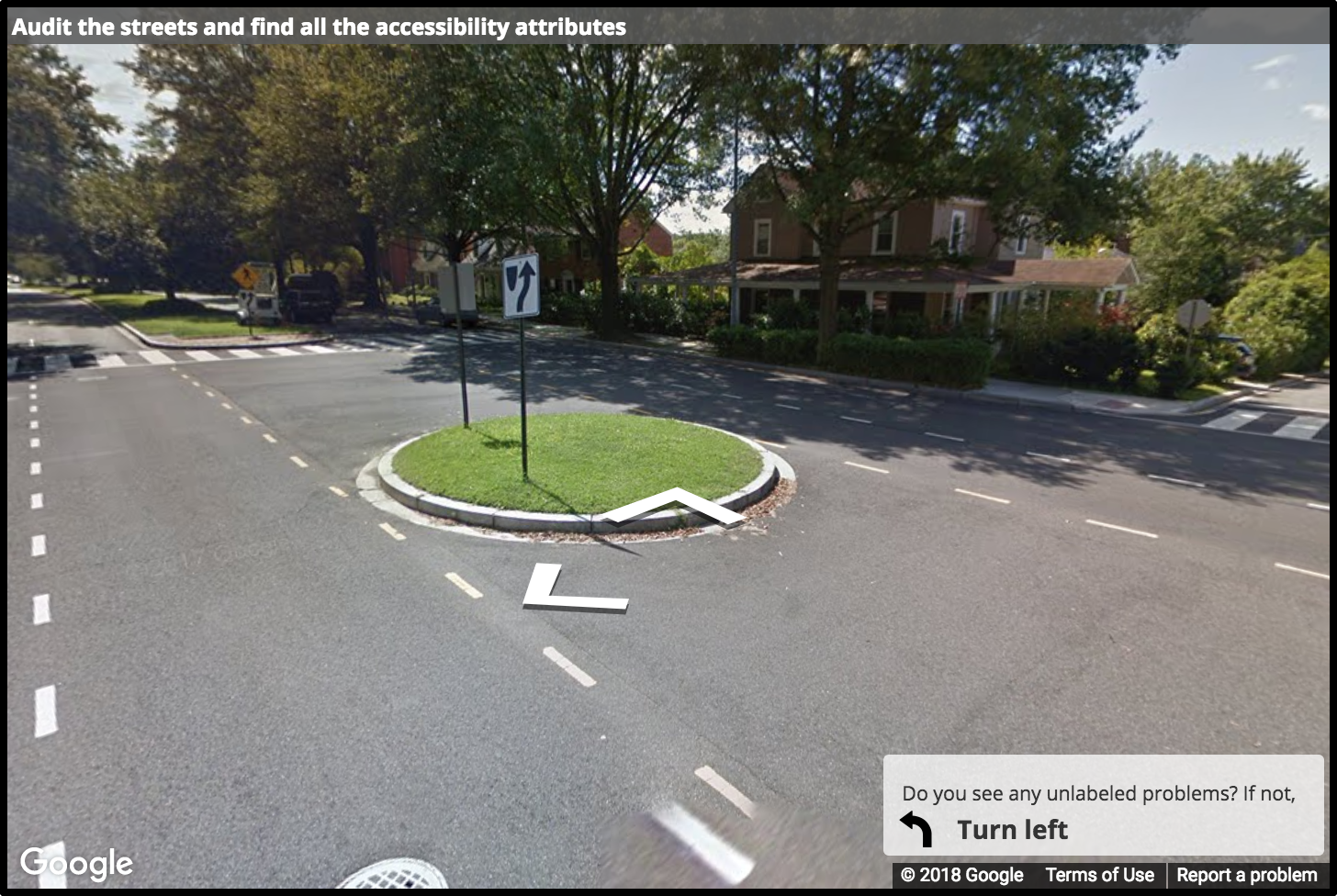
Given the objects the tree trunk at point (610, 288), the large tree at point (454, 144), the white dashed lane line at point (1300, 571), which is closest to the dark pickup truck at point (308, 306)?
the large tree at point (454, 144)

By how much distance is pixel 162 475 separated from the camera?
7879 millimetres

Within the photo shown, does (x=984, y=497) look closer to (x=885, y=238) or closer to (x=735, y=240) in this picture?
(x=735, y=240)

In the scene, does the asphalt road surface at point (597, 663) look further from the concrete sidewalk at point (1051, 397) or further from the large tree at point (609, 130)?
the large tree at point (609, 130)

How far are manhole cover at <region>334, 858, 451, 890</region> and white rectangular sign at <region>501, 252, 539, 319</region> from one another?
484 centimetres

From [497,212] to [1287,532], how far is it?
23.9 metres

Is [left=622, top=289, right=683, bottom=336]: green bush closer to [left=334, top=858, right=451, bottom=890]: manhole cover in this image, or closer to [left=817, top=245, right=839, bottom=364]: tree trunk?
[left=817, top=245, right=839, bottom=364]: tree trunk

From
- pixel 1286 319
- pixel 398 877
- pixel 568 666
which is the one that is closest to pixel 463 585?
pixel 568 666

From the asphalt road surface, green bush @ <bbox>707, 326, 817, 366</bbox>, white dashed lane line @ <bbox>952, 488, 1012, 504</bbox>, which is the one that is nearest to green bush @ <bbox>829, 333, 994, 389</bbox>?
green bush @ <bbox>707, 326, 817, 366</bbox>

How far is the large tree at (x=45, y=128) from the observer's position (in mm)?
18453

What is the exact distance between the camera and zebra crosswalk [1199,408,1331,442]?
40.7ft

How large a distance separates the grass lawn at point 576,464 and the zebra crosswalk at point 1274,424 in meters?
11.5

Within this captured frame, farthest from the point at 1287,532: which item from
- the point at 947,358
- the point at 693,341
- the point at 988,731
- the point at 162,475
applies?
the point at 693,341

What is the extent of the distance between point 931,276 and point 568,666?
21.0 metres

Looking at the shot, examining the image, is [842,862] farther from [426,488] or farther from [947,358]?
[947,358]
